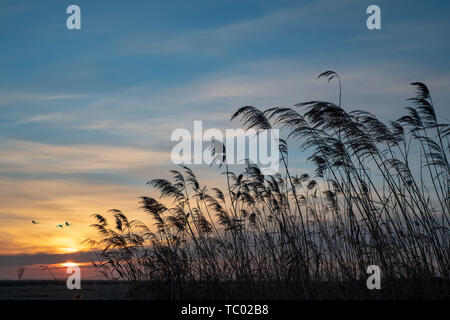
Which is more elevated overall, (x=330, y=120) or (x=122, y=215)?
(x=330, y=120)

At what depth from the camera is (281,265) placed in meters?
7.72

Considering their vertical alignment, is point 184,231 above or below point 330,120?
below

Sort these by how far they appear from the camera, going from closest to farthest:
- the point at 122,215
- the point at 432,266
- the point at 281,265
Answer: the point at 432,266, the point at 281,265, the point at 122,215

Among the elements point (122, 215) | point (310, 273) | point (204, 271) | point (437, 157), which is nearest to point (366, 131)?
point (437, 157)

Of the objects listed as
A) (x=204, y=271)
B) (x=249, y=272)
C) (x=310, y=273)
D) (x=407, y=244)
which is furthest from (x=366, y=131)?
(x=204, y=271)

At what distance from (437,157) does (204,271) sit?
13.9 feet

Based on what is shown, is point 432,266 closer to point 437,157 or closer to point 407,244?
point 407,244

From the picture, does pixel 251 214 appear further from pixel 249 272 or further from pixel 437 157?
pixel 437 157

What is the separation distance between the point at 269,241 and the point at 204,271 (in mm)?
1227

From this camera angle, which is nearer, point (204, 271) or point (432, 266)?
point (432, 266)
